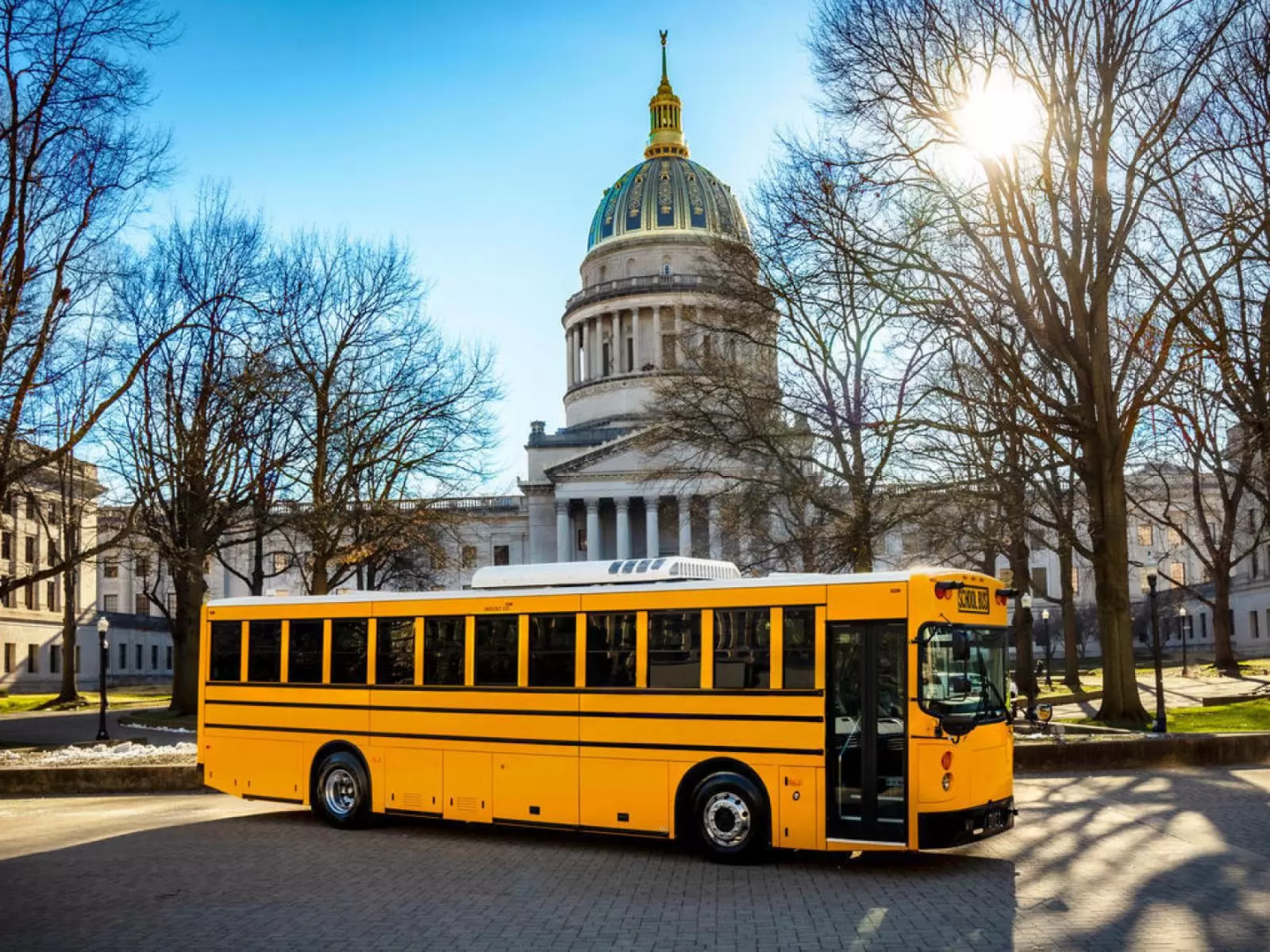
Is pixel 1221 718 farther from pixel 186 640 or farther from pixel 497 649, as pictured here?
pixel 186 640

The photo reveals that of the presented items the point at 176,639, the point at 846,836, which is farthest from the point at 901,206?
the point at 176,639

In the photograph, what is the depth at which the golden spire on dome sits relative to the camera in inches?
4626

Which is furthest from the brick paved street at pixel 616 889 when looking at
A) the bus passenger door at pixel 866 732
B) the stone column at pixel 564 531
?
the stone column at pixel 564 531

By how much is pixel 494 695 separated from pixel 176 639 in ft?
107

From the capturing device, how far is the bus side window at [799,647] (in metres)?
13.5

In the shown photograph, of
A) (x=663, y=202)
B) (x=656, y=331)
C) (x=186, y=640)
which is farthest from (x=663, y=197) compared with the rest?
(x=186, y=640)

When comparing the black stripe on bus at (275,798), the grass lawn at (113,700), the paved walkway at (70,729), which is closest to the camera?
the black stripe on bus at (275,798)

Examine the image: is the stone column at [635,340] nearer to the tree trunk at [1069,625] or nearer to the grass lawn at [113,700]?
Result: the grass lawn at [113,700]

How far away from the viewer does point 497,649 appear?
623 inches

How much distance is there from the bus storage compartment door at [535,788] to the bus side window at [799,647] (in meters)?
2.94

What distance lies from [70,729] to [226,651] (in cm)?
2335

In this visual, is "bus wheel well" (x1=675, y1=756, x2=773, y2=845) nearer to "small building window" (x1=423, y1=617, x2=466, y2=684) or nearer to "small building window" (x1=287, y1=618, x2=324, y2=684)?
"small building window" (x1=423, y1=617, x2=466, y2=684)

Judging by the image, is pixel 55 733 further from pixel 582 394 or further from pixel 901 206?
pixel 582 394

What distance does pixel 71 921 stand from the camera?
11.4 meters
